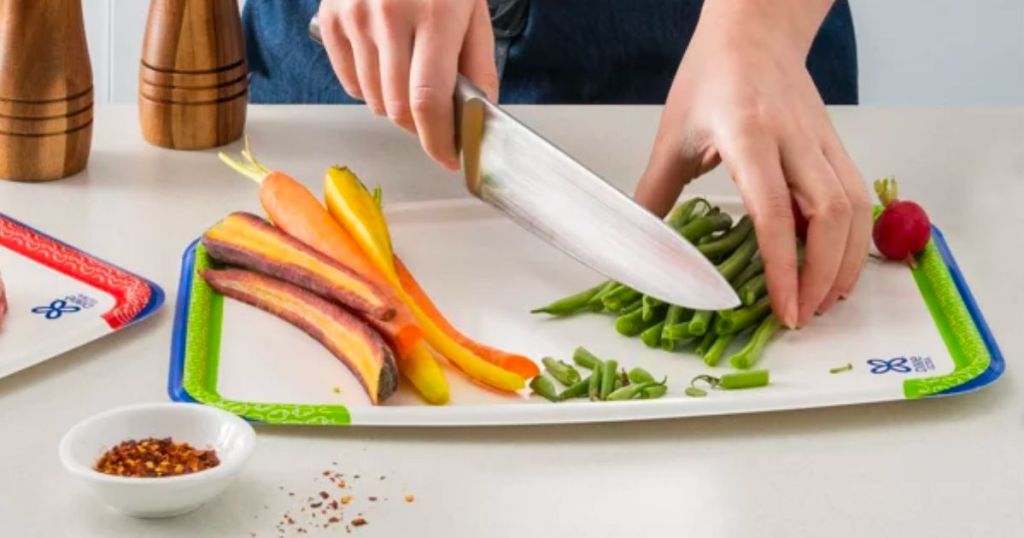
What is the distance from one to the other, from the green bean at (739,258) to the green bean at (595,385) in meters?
0.19

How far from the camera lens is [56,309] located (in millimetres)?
1504

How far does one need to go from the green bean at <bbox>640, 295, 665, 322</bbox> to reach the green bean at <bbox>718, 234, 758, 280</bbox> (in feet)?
0.26

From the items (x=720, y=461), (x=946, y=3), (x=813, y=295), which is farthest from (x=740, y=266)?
(x=946, y=3)

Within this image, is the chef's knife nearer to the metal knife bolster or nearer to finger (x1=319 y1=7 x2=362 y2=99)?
the metal knife bolster

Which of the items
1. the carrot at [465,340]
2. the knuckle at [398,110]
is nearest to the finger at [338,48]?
the knuckle at [398,110]

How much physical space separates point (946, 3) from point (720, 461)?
7.33ft

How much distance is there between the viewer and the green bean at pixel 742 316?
1493mm

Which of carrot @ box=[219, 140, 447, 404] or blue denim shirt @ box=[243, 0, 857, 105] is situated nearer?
carrot @ box=[219, 140, 447, 404]

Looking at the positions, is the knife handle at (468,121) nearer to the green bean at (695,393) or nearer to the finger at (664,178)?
the finger at (664,178)

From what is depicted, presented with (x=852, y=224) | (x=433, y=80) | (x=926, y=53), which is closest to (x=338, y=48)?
(x=433, y=80)

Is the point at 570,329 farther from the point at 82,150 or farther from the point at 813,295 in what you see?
the point at 82,150

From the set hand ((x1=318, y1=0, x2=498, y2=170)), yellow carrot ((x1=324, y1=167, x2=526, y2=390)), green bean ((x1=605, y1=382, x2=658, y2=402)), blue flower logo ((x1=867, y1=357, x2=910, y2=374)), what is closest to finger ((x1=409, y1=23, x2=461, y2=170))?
hand ((x1=318, y1=0, x2=498, y2=170))

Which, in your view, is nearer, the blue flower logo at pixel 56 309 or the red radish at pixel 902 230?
the blue flower logo at pixel 56 309

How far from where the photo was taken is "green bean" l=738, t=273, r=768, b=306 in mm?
1523
